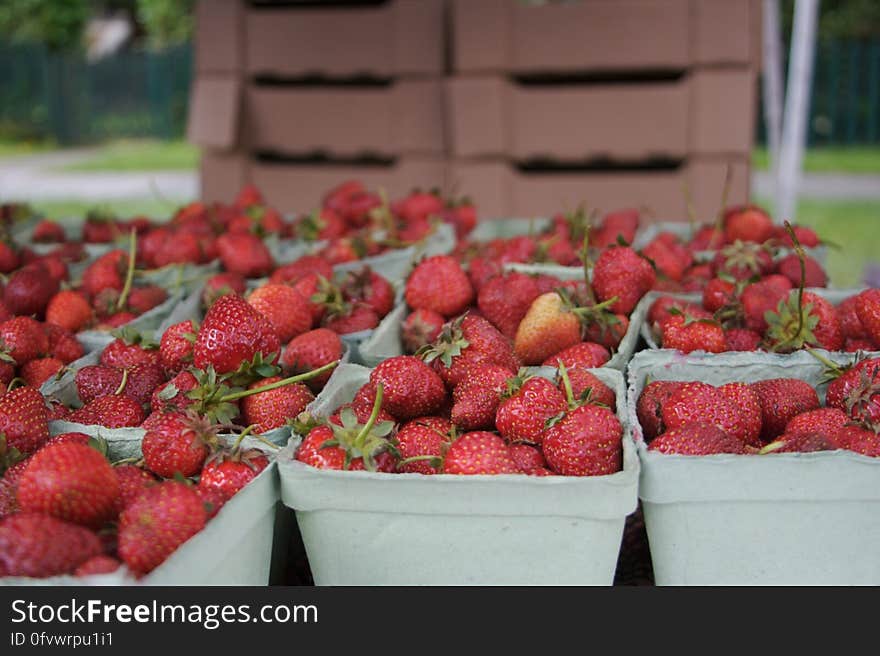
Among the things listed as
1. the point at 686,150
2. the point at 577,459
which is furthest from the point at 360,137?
the point at 577,459

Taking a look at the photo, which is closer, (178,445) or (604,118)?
Result: (178,445)

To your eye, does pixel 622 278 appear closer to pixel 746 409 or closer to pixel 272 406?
pixel 746 409

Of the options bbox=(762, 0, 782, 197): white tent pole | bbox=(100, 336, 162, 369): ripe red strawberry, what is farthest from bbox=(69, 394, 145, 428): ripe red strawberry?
bbox=(762, 0, 782, 197): white tent pole

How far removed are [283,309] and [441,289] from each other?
12.3 inches

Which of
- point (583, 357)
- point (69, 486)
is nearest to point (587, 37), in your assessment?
point (583, 357)

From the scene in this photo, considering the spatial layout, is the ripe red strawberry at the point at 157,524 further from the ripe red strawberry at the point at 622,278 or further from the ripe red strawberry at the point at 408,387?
the ripe red strawberry at the point at 622,278

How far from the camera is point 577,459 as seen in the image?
1.19 m

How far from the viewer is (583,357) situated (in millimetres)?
1567

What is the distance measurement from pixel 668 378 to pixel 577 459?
14.8 inches

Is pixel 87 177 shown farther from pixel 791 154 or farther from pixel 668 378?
pixel 668 378

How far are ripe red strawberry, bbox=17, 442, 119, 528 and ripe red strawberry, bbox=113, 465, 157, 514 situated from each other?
0.02 m

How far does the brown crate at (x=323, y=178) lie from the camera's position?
11.7 feet

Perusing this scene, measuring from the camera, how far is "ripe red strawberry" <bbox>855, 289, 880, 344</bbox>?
5.16ft

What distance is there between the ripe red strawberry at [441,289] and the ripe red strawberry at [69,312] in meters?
0.65
